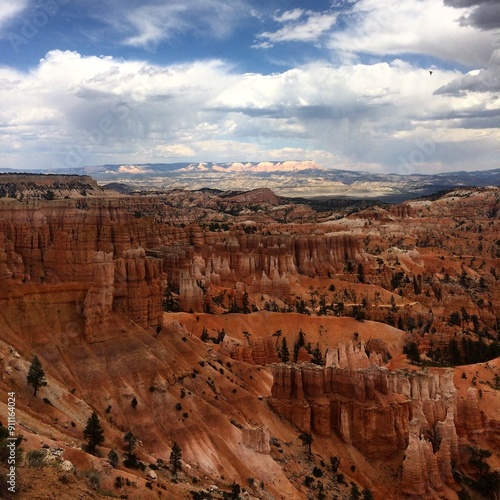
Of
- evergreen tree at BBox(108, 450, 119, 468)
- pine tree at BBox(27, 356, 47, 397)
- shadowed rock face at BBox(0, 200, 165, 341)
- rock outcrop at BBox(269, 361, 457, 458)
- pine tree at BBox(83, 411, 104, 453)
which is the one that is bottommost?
rock outcrop at BBox(269, 361, 457, 458)

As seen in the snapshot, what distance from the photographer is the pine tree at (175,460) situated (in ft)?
91.7

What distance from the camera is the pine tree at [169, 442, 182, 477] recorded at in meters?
28.0

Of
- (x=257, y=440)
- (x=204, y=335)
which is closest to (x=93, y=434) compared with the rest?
(x=257, y=440)

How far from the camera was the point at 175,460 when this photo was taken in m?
28.3

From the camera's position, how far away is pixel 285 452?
34719 mm

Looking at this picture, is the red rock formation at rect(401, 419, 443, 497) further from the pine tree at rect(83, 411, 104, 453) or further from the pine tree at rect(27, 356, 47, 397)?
the pine tree at rect(27, 356, 47, 397)

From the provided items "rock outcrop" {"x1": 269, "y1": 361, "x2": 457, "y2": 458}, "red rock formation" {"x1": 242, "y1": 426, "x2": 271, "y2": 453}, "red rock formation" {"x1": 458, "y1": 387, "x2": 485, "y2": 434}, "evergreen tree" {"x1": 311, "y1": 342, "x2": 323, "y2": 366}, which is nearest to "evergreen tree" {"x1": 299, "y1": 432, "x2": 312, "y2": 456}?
"rock outcrop" {"x1": 269, "y1": 361, "x2": 457, "y2": 458}

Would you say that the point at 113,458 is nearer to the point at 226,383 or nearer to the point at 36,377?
the point at 36,377

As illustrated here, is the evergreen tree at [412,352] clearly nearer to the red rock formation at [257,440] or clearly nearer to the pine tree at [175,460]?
the red rock formation at [257,440]

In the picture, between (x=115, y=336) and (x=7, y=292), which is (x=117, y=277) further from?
(x=7, y=292)

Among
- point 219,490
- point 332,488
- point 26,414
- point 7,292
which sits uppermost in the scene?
point 7,292

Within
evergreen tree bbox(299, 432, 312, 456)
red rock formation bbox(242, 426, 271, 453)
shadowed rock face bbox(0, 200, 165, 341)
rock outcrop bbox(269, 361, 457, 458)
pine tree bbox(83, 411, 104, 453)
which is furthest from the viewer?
rock outcrop bbox(269, 361, 457, 458)

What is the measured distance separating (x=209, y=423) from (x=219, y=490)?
6.22 metres

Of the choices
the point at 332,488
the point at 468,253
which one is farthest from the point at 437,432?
the point at 468,253
